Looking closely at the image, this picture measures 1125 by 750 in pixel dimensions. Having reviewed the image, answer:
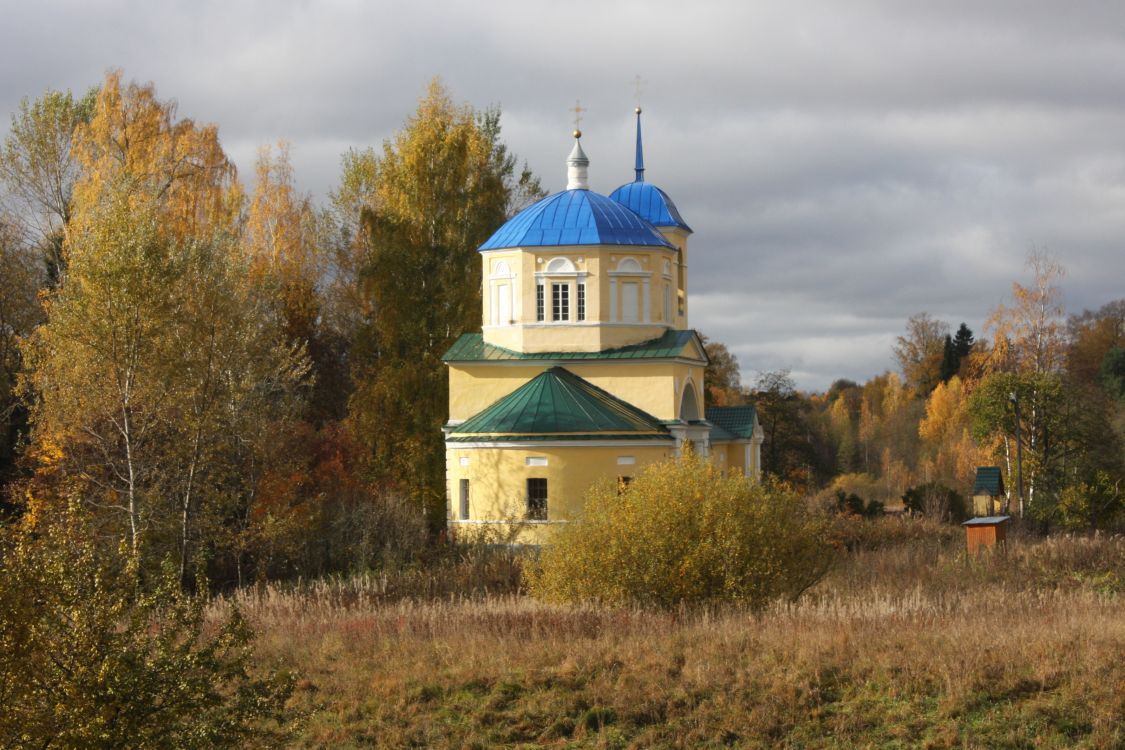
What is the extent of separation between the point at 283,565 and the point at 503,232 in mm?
10181

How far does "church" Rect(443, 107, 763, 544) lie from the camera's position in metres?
29.3

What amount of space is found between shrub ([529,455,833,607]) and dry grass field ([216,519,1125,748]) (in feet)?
1.54

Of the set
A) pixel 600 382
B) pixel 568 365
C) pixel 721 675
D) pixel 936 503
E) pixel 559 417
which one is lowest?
pixel 721 675

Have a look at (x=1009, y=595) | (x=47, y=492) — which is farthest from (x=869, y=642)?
(x=47, y=492)

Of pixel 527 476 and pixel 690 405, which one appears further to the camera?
pixel 690 405

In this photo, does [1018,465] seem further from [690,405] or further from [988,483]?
[690,405]

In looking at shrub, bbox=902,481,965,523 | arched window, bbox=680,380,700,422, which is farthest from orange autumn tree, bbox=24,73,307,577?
shrub, bbox=902,481,965,523

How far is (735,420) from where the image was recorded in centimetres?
3728

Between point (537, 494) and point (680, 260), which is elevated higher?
point (680, 260)

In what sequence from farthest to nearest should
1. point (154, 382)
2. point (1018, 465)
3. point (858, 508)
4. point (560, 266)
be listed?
point (858, 508) < point (1018, 465) < point (560, 266) < point (154, 382)

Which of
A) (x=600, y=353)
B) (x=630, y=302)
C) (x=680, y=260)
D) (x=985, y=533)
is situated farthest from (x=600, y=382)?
(x=985, y=533)

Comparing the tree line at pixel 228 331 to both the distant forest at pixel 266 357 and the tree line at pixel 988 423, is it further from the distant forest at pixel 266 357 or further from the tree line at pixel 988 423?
the tree line at pixel 988 423

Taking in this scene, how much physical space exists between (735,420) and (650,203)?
20.8ft

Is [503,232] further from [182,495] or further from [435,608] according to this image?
[435,608]
